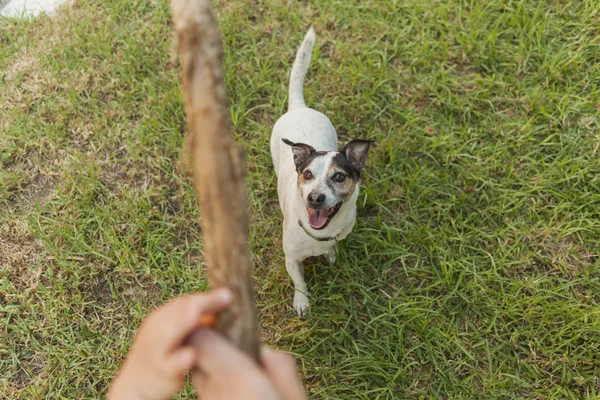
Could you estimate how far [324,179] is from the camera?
9.34 ft

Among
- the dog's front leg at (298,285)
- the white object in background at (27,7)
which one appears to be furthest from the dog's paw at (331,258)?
the white object in background at (27,7)

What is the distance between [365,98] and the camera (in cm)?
418

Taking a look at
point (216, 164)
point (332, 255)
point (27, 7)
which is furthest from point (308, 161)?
point (27, 7)

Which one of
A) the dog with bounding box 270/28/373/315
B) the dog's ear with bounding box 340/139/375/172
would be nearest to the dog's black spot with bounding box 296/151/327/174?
the dog with bounding box 270/28/373/315

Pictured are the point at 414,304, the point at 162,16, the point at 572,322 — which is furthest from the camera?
the point at 162,16

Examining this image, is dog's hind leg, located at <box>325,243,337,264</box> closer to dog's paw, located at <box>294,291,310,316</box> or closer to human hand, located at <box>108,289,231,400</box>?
dog's paw, located at <box>294,291,310,316</box>

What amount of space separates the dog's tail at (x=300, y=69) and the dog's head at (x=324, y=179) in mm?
933

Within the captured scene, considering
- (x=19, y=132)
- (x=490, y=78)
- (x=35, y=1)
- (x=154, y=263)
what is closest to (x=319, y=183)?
(x=154, y=263)

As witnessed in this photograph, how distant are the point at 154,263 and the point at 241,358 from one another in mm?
2484

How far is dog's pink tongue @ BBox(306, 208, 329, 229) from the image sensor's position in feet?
9.38

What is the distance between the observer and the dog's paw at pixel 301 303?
339 cm

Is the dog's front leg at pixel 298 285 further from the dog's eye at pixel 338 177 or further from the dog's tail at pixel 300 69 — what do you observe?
the dog's tail at pixel 300 69

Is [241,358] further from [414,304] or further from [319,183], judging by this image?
[414,304]

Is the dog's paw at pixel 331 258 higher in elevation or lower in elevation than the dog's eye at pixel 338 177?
lower
